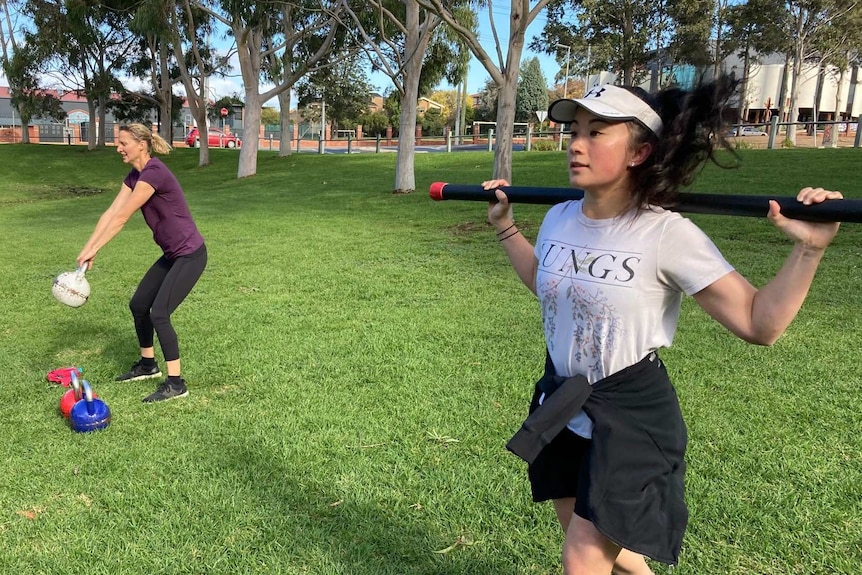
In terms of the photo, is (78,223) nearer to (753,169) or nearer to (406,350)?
(406,350)

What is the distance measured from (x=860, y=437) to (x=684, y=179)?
2.70m

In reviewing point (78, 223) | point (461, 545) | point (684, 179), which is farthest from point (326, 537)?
point (78, 223)

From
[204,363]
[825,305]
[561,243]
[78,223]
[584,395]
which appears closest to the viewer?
[584,395]

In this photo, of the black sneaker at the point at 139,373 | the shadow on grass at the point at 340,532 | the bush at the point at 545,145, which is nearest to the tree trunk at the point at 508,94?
the black sneaker at the point at 139,373

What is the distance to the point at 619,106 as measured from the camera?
1.80 m

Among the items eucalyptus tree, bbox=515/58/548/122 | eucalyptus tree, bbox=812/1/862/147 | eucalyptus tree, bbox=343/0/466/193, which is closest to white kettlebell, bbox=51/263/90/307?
eucalyptus tree, bbox=343/0/466/193

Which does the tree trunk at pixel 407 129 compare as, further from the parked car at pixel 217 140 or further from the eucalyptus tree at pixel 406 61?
the parked car at pixel 217 140

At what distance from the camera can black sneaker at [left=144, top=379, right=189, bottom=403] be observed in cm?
453

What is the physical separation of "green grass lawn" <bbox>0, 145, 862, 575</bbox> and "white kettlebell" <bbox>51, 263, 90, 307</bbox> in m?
0.68

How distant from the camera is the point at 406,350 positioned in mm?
5387

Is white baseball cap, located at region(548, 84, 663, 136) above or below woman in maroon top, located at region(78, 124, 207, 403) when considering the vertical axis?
above

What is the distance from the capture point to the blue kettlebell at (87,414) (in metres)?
4.00

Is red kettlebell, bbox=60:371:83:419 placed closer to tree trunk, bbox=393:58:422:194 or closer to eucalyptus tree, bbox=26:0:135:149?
tree trunk, bbox=393:58:422:194

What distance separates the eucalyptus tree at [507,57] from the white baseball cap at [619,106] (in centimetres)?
949
